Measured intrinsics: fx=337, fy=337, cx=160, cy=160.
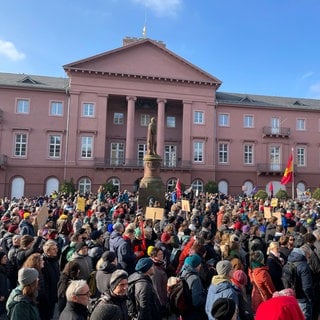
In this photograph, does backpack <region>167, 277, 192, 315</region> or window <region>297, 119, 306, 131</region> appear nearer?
backpack <region>167, 277, 192, 315</region>

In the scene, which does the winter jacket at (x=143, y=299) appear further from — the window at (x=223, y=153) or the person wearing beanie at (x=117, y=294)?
the window at (x=223, y=153)

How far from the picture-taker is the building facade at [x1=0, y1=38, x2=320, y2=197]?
3675 cm

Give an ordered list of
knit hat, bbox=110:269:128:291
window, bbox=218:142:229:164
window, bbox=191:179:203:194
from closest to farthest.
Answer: knit hat, bbox=110:269:128:291, window, bbox=191:179:203:194, window, bbox=218:142:229:164

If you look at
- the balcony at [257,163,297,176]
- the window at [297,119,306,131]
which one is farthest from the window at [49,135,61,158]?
the window at [297,119,306,131]

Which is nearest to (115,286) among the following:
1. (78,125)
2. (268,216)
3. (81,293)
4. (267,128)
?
(81,293)

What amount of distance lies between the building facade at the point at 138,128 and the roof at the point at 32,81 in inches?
4.3

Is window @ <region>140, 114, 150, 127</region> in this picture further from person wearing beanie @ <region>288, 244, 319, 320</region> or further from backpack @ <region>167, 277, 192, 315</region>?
backpack @ <region>167, 277, 192, 315</region>

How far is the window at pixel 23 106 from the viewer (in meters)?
37.0

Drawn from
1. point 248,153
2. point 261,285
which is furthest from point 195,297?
point 248,153

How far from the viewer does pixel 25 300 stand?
388 centimetres

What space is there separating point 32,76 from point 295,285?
4154 cm

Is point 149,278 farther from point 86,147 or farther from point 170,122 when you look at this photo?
point 170,122

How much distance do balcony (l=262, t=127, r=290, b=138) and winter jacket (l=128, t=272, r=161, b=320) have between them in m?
40.5

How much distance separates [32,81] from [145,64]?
13.0 metres
